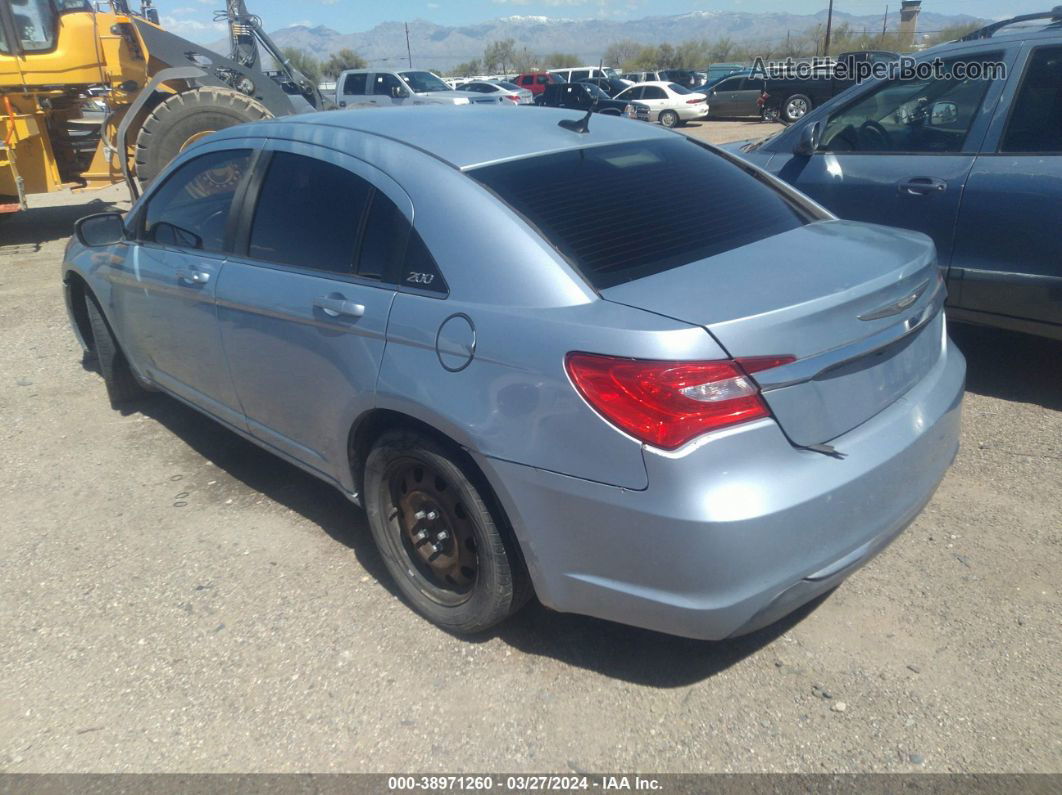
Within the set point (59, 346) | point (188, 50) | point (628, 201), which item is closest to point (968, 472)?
point (628, 201)

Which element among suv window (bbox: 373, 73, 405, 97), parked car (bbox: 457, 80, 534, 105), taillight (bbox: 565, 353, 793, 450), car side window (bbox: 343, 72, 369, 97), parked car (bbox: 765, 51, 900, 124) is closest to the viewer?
taillight (bbox: 565, 353, 793, 450)

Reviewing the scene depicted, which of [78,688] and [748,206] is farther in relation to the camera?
[748,206]

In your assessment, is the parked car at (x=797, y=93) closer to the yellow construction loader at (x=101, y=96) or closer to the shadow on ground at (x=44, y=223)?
the yellow construction loader at (x=101, y=96)

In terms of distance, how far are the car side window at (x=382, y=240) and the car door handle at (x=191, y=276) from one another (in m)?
1.03

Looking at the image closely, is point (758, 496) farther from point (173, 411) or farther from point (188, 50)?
point (188, 50)

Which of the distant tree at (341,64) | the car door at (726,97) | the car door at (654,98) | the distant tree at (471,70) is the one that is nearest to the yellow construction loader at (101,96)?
the car door at (654,98)

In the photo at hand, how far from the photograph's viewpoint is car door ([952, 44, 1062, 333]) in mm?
4168

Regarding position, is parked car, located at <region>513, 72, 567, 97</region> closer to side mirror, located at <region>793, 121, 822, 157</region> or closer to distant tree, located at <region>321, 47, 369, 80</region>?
side mirror, located at <region>793, 121, 822, 157</region>

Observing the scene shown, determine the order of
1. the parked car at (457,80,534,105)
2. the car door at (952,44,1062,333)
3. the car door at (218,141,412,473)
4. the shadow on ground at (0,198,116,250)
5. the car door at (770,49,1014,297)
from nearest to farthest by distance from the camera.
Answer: the car door at (218,141,412,473) < the car door at (952,44,1062,333) < the car door at (770,49,1014,297) < the shadow on ground at (0,198,116,250) < the parked car at (457,80,534,105)

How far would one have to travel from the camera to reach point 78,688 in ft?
9.18

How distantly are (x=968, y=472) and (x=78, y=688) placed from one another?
3.70 m

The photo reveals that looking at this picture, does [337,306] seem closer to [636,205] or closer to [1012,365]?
[636,205]

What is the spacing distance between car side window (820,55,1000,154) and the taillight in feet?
10.7

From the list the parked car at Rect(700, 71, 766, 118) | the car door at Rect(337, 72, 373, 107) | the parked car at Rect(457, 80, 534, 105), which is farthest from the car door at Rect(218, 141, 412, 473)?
the parked car at Rect(700, 71, 766, 118)
